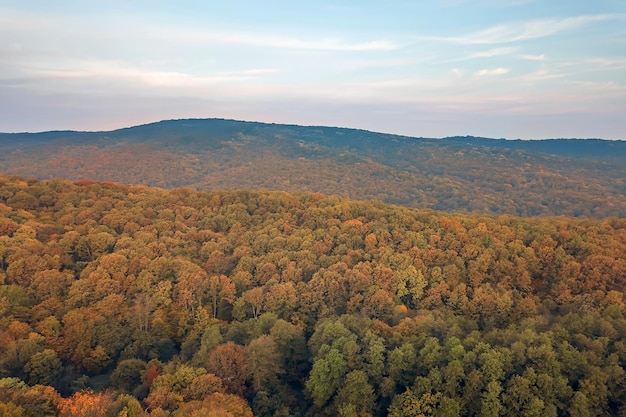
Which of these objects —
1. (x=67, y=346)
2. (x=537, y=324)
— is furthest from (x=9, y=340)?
(x=537, y=324)

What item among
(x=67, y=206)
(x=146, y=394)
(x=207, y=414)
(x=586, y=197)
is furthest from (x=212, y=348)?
(x=586, y=197)

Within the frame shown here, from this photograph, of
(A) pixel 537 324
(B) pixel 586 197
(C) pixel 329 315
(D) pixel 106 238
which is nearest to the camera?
(A) pixel 537 324

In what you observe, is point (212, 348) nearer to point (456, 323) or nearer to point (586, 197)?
point (456, 323)

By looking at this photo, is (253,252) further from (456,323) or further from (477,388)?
(477,388)

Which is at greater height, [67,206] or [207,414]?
[67,206]

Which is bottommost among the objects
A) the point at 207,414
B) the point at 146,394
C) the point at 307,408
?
the point at 307,408

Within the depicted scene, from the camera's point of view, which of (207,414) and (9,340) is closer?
(207,414)

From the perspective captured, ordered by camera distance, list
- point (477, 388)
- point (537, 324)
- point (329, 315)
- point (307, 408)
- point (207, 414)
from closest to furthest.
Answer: point (207, 414)
point (477, 388)
point (307, 408)
point (537, 324)
point (329, 315)
